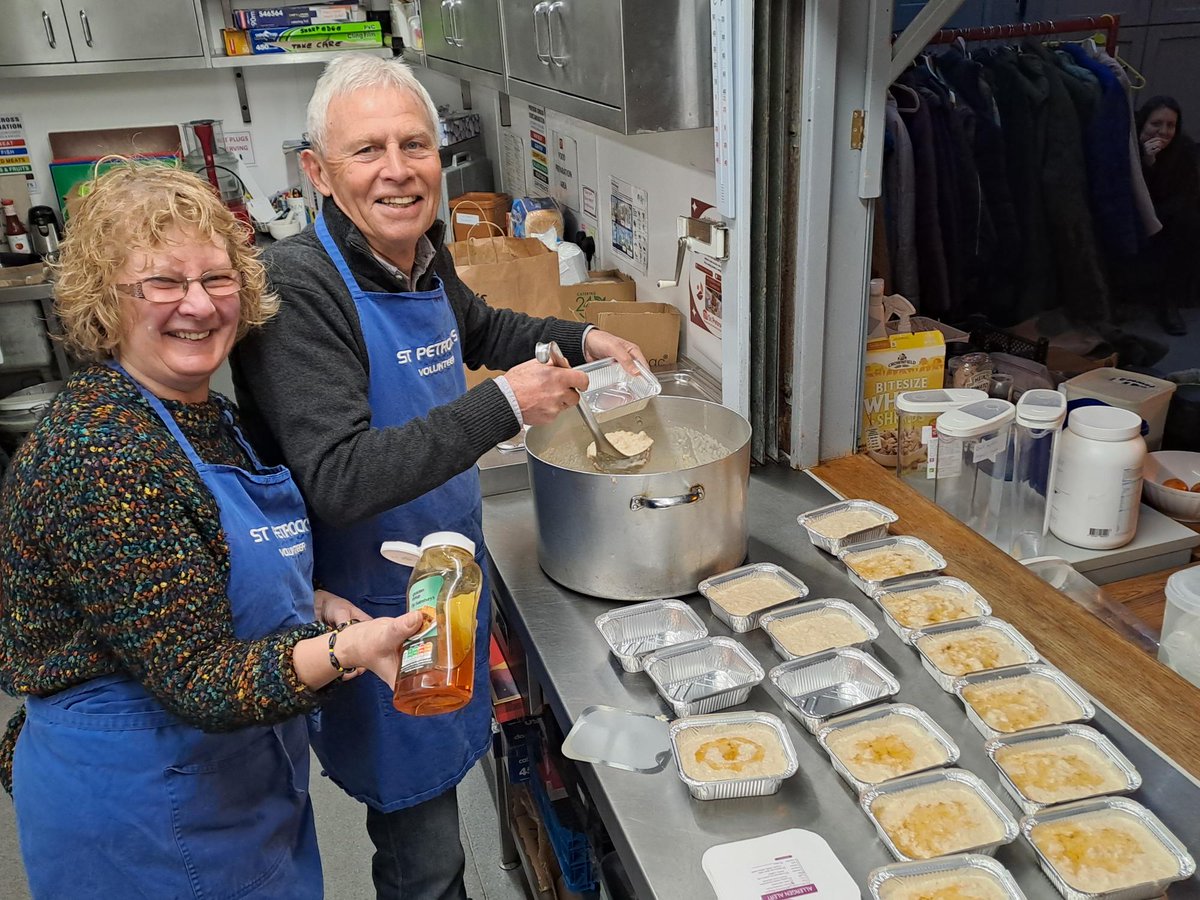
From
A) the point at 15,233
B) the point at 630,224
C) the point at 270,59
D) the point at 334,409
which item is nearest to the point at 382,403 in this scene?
the point at 334,409

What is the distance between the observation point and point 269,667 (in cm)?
103

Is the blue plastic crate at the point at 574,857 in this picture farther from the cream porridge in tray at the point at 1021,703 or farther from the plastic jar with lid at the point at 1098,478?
the plastic jar with lid at the point at 1098,478

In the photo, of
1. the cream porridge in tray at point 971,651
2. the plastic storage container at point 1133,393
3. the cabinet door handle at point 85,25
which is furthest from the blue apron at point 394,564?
the cabinet door handle at point 85,25

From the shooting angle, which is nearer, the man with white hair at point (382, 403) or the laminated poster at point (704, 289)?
the man with white hair at point (382, 403)

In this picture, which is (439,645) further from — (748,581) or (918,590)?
(918,590)

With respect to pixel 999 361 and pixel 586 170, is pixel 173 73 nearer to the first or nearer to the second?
pixel 586 170

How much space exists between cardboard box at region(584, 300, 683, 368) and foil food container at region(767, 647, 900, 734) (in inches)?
43.0

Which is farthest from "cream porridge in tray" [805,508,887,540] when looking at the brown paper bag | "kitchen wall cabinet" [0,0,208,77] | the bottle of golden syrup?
"kitchen wall cabinet" [0,0,208,77]

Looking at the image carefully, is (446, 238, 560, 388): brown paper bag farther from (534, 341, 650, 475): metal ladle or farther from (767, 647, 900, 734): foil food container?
(767, 647, 900, 734): foil food container

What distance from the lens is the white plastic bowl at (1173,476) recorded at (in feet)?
5.85

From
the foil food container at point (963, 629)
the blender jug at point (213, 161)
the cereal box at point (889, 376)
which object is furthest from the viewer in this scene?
the blender jug at point (213, 161)

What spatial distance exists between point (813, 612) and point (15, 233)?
4.00 metres

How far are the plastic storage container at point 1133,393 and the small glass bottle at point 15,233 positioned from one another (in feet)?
13.1

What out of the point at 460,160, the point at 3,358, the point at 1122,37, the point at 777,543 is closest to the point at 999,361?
the point at 777,543
